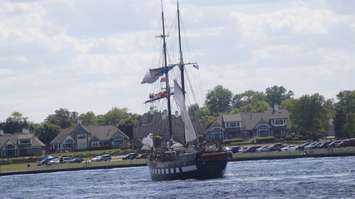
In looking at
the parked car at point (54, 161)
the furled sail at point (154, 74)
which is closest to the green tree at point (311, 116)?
the parked car at point (54, 161)

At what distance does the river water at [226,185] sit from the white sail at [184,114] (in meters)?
5.70

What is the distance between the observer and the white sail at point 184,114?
11150 centimetres

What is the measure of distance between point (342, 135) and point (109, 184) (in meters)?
81.4

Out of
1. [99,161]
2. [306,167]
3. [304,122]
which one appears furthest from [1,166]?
[306,167]

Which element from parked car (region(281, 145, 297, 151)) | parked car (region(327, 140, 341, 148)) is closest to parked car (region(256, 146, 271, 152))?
parked car (region(281, 145, 297, 151))

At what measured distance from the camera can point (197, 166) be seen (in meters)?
104

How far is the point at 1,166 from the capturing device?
602ft

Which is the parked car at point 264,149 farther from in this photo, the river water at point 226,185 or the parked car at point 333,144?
the river water at point 226,185

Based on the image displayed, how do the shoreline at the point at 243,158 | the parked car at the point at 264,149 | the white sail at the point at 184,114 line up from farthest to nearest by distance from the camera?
the parked car at the point at 264,149, the shoreline at the point at 243,158, the white sail at the point at 184,114

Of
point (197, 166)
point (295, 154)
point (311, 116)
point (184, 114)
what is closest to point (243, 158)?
point (295, 154)

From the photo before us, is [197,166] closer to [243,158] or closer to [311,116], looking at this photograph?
[243,158]

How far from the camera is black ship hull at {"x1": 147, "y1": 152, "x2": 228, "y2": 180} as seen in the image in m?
104

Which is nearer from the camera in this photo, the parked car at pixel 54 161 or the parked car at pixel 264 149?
the parked car at pixel 264 149

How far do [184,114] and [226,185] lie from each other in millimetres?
21288
